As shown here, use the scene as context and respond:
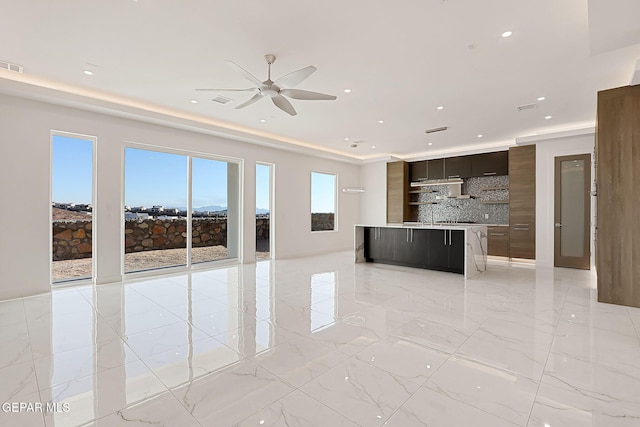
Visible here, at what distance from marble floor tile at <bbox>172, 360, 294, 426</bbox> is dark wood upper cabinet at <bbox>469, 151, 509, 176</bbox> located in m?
7.87

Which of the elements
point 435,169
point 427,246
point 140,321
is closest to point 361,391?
point 140,321

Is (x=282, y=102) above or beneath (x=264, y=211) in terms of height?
above

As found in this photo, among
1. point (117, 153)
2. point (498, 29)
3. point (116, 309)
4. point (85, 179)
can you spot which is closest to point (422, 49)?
point (498, 29)

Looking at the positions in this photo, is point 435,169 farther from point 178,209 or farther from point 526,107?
point 178,209

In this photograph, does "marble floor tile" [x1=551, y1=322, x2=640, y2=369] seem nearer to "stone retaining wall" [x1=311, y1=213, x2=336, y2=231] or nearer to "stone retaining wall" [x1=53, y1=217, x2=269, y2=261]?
"stone retaining wall" [x1=53, y1=217, x2=269, y2=261]

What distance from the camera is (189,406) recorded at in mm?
1920

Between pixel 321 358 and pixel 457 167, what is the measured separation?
7616mm

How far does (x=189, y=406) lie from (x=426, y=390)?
1543 millimetres

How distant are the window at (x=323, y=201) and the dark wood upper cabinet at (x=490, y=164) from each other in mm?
4030

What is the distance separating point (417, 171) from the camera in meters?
9.59

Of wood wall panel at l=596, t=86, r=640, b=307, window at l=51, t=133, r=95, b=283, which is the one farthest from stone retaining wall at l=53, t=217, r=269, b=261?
wood wall panel at l=596, t=86, r=640, b=307

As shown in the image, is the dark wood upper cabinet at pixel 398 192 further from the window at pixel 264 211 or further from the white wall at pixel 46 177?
the white wall at pixel 46 177

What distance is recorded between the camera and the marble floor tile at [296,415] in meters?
1.76

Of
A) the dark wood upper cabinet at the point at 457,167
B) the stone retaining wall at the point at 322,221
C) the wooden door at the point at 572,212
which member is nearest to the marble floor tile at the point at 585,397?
the wooden door at the point at 572,212
